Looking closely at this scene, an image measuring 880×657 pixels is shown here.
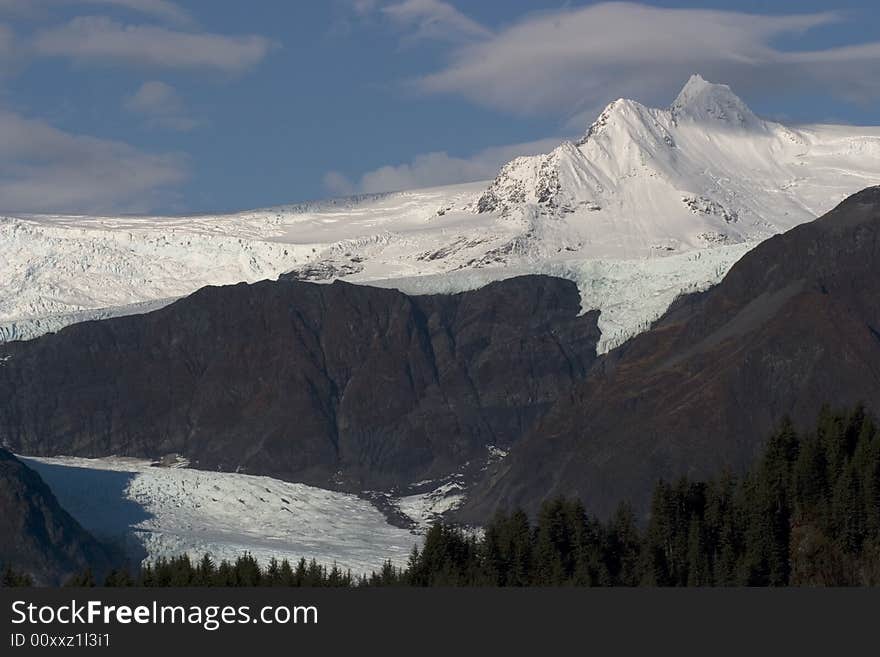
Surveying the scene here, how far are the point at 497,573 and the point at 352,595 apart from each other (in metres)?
52.5

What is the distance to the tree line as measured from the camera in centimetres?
17950

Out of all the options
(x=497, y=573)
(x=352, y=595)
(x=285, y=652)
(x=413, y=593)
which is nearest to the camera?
(x=285, y=652)

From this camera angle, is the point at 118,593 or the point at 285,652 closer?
the point at 285,652

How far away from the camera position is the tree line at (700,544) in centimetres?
17950

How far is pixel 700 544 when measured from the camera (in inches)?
7313

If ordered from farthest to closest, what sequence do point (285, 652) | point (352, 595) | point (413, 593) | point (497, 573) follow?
point (497, 573), point (413, 593), point (352, 595), point (285, 652)

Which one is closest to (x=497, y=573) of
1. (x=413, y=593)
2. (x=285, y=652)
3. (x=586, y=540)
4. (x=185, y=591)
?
(x=586, y=540)

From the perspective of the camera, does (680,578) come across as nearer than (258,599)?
No

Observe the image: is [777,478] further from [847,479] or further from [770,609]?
[770,609]

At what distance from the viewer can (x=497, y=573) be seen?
18188 cm

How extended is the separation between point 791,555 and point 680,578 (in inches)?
333

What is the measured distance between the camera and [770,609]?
132m

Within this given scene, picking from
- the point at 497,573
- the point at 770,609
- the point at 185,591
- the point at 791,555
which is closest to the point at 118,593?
the point at 185,591

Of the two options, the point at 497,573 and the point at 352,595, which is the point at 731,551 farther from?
the point at 352,595
